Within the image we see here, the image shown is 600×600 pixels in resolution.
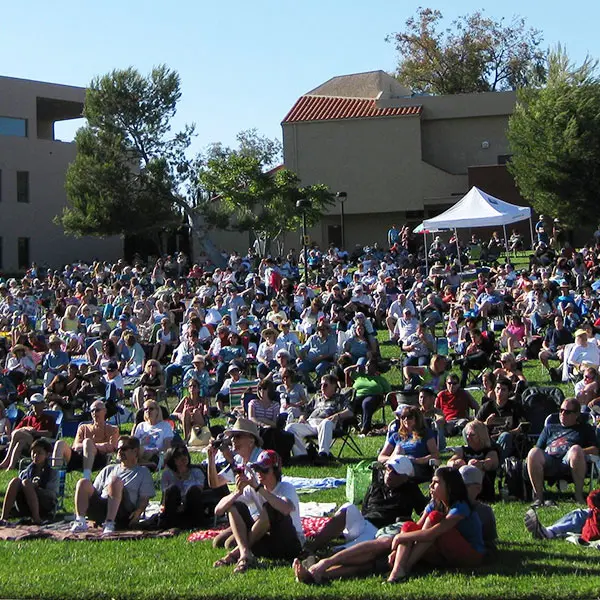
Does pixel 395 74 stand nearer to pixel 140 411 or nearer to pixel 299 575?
pixel 140 411

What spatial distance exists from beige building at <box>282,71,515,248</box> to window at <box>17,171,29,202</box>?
1224 centimetres

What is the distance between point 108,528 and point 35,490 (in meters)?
1.15

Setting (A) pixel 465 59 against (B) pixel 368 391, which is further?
(A) pixel 465 59

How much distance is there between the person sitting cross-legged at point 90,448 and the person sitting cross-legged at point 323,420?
87.2 inches

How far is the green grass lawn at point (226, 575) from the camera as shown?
7891mm

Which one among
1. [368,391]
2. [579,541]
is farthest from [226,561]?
[368,391]

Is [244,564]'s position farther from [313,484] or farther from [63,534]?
[313,484]

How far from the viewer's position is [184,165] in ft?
160

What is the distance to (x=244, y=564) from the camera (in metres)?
8.65

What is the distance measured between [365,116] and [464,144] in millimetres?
4611

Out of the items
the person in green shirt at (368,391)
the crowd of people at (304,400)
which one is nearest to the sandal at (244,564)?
the crowd of people at (304,400)

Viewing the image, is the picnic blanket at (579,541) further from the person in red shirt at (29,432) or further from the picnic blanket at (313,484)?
the person in red shirt at (29,432)

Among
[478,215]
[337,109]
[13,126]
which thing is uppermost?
[337,109]

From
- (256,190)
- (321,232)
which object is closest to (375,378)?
(256,190)
